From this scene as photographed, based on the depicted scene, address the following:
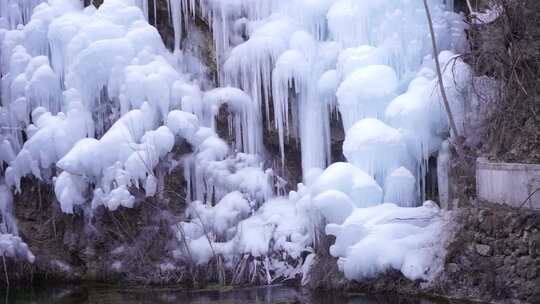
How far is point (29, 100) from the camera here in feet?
32.9

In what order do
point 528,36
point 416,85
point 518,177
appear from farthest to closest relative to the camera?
point 416,85
point 528,36
point 518,177

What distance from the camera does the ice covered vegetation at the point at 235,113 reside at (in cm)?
862

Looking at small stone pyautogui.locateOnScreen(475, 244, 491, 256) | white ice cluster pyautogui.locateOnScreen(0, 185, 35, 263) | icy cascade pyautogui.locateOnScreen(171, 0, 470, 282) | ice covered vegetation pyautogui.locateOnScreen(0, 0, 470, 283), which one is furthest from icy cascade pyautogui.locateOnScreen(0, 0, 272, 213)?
small stone pyautogui.locateOnScreen(475, 244, 491, 256)

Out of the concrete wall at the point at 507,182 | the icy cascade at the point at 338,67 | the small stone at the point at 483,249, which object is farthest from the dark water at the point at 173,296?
the icy cascade at the point at 338,67

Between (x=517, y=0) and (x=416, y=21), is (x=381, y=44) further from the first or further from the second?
(x=517, y=0)

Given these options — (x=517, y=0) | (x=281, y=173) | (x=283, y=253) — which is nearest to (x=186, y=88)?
(x=281, y=173)

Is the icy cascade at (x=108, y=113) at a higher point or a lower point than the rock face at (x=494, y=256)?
higher

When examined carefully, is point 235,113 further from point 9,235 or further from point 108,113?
point 9,235

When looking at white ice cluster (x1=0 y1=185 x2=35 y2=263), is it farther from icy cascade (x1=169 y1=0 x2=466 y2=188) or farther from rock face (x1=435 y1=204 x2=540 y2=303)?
rock face (x1=435 y1=204 x2=540 y2=303)

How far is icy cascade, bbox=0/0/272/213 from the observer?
30.8 ft

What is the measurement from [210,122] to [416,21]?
A: 263cm

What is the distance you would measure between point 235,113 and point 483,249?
140 inches

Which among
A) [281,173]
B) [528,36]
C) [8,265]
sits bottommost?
[8,265]

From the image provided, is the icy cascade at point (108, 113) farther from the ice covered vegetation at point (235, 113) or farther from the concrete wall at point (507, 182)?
the concrete wall at point (507, 182)
